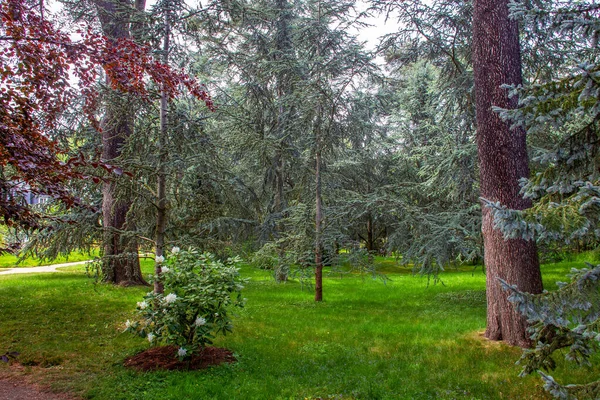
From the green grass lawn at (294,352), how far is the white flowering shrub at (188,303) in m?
0.45

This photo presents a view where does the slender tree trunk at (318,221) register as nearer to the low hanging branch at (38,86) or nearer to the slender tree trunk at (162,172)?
the slender tree trunk at (162,172)

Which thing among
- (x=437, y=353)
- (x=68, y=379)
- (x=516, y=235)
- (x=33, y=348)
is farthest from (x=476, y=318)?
(x=33, y=348)

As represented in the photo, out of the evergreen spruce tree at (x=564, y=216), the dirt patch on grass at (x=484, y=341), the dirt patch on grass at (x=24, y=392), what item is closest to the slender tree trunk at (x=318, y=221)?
the dirt patch on grass at (x=484, y=341)

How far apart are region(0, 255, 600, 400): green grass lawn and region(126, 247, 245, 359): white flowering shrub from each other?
45cm

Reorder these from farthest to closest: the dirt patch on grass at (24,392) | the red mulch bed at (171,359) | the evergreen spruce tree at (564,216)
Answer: the red mulch bed at (171,359) < the dirt patch on grass at (24,392) < the evergreen spruce tree at (564,216)

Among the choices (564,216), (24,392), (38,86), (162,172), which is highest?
(38,86)

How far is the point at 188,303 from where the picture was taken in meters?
5.08

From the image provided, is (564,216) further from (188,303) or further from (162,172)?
(162,172)

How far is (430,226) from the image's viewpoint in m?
9.29

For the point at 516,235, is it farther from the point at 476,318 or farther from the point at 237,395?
the point at 476,318

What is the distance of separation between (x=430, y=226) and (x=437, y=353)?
3.88 m

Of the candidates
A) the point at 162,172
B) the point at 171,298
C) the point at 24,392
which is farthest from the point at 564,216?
the point at 24,392

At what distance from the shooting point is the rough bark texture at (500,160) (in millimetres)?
5945

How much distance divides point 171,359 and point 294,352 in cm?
164
